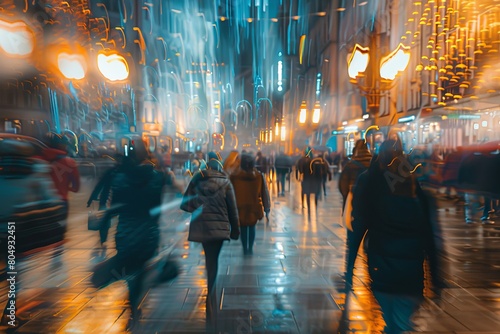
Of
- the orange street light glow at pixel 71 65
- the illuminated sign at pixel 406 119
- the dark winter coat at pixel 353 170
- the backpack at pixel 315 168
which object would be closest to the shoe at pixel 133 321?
the dark winter coat at pixel 353 170

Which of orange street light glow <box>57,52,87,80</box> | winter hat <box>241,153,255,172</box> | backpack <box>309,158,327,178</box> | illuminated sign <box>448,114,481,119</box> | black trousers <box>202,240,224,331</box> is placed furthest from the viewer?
illuminated sign <box>448,114,481,119</box>

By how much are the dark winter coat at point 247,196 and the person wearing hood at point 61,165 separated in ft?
8.99

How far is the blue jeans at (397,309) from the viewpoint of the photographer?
14.7 feet

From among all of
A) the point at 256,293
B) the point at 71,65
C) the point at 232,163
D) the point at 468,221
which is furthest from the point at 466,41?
the point at 256,293

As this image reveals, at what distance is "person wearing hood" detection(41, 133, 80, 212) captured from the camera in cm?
782

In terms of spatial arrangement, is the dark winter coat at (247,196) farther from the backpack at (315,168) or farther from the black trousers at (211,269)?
the backpack at (315,168)

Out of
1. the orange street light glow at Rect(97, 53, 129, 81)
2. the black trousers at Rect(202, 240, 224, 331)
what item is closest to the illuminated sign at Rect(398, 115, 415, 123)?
the orange street light glow at Rect(97, 53, 129, 81)

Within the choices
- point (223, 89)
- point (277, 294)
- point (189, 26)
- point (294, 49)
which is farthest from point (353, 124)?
point (223, 89)

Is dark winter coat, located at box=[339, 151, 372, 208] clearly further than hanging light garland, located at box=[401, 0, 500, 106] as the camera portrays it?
No

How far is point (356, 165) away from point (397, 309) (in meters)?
5.45

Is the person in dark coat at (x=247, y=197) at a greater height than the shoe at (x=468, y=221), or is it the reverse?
the person in dark coat at (x=247, y=197)

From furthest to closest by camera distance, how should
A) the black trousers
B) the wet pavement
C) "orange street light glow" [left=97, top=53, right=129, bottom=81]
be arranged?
1. "orange street light glow" [left=97, top=53, right=129, bottom=81]
2. the black trousers
3. the wet pavement

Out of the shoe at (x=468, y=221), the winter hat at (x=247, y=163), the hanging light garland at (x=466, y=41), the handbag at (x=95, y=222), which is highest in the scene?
the hanging light garland at (x=466, y=41)

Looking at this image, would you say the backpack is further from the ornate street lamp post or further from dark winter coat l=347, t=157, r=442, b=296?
dark winter coat l=347, t=157, r=442, b=296
